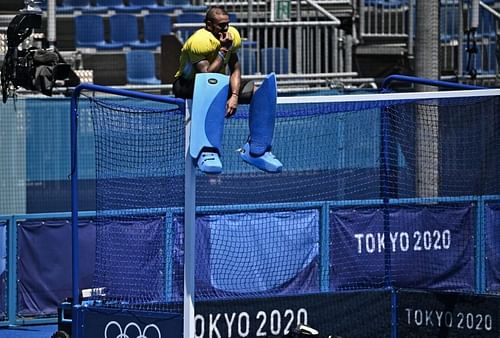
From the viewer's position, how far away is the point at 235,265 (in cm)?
1148

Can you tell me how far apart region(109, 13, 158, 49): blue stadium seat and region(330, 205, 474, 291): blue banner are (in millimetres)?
7394

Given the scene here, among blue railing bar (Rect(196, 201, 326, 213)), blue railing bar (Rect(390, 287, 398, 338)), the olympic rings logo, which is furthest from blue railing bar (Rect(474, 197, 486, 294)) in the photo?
the olympic rings logo

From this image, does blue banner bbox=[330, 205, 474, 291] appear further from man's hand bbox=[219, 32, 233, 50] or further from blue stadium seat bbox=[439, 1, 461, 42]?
blue stadium seat bbox=[439, 1, 461, 42]

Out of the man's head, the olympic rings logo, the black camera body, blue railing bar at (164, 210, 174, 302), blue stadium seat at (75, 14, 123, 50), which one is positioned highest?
→ blue stadium seat at (75, 14, 123, 50)

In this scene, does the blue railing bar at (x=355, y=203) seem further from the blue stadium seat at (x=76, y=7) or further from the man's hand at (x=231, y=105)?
the blue stadium seat at (x=76, y=7)

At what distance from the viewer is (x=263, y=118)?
27.9 feet

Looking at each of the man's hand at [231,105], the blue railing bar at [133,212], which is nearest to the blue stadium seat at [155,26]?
the blue railing bar at [133,212]

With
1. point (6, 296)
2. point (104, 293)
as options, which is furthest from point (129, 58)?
point (104, 293)

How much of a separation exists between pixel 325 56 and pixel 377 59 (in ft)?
8.36

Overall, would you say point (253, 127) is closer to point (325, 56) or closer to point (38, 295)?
point (38, 295)

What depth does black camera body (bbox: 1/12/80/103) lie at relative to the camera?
963 centimetres

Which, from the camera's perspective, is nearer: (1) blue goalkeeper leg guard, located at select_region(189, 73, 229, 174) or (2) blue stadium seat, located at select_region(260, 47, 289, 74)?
(1) blue goalkeeper leg guard, located at select_region(189, 73, 229, 174)

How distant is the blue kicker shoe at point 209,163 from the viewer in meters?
8.03

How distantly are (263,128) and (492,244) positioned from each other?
17.9ft
